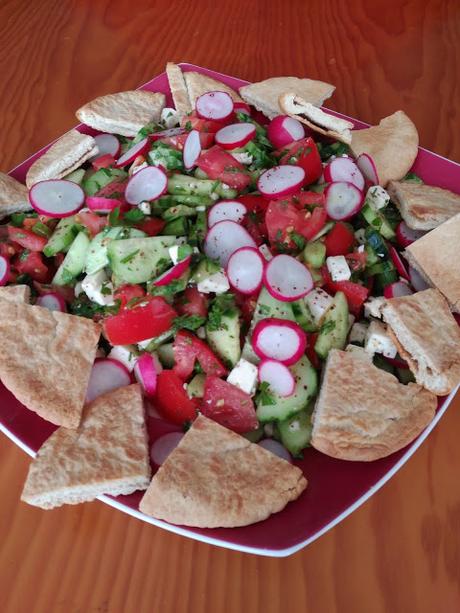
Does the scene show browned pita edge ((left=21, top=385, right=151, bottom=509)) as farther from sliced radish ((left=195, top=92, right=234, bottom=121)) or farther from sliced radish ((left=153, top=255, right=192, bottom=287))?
sliced radish ((left=195, top=92, right=234, bottom=121))

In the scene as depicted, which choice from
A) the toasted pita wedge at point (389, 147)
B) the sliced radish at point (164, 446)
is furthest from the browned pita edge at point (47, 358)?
the toasted pita wedge at point (389, 147)

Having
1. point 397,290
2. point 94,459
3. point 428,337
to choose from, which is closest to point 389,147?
point 397,290

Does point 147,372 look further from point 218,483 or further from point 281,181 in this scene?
point 281,181

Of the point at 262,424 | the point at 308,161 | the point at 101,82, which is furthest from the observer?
the point at 101,82

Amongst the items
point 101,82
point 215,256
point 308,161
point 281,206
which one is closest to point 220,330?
point 215,256

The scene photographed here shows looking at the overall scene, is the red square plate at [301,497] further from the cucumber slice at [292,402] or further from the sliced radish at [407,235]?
the sliced radish at [407,235]

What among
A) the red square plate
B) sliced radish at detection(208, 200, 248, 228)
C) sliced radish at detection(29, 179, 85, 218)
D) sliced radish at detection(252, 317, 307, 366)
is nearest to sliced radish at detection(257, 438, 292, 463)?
the red square plate

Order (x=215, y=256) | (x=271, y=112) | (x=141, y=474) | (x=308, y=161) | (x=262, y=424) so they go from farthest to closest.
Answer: (x=271, y=112)
(x=308, y=161)
(x=215, y=256)
(x=262, y=424)
(x=141, y=474)

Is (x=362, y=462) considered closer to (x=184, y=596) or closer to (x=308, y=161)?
(x=184, y=596)
